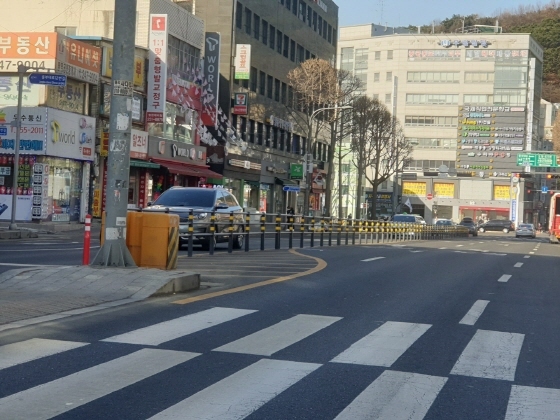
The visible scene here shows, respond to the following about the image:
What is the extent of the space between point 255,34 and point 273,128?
7901 millimetres

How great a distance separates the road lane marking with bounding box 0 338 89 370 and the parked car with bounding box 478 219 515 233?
309 feet

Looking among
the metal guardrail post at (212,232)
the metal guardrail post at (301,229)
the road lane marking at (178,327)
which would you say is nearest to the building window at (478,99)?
the metal guardrail post at (301,229)

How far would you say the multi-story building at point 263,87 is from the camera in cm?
5719

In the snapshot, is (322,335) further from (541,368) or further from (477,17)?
(477,17)

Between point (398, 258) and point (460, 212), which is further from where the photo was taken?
point (460, 212)

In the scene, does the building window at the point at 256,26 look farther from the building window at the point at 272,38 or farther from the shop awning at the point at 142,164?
the shop awning at the point at 142,164

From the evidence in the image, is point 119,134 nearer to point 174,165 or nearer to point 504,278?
point 504,278

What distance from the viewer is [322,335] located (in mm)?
9273

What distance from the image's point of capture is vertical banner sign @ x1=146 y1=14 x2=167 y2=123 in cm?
4553

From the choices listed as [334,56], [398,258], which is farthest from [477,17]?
[398,258]

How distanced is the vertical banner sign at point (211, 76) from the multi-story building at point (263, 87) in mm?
2949

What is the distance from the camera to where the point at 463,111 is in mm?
107688

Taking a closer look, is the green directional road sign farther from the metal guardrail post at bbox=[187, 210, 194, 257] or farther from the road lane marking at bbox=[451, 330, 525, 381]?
the road lane marking at bbox=[451, 330, 525, 381]

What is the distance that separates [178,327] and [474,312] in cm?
437
